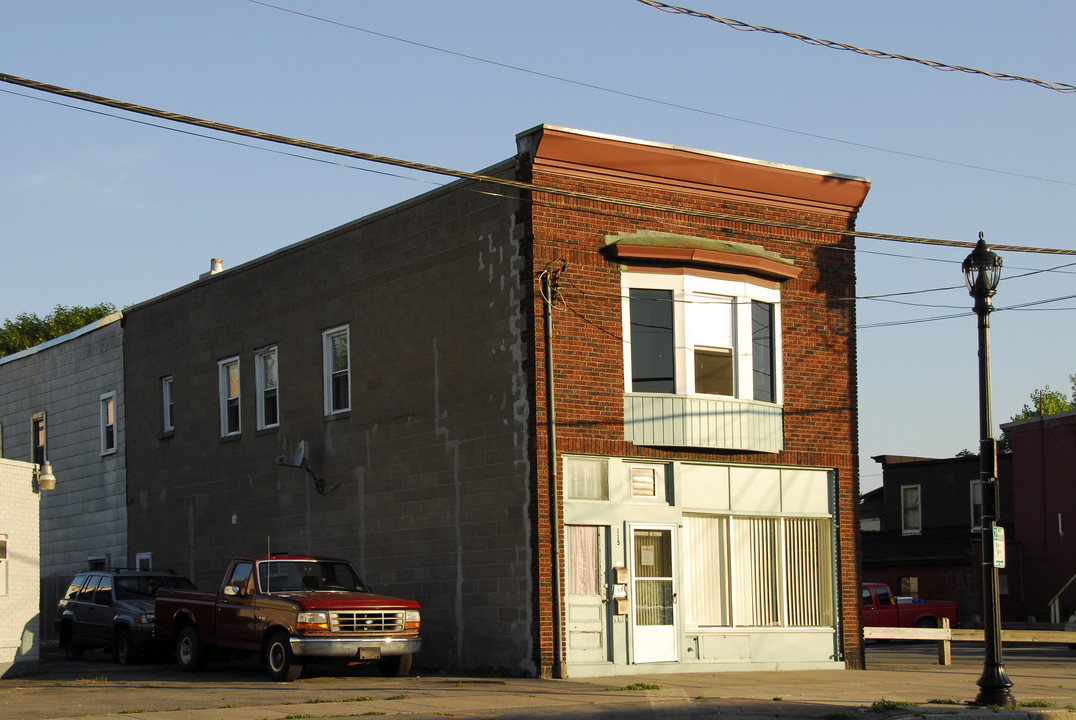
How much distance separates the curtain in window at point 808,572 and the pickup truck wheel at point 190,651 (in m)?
9.61

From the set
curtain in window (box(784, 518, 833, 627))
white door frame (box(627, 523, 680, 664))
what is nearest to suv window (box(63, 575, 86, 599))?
white door frame (box(627, 523, 680, 664))

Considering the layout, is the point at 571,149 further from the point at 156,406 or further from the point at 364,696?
the point at 156,406

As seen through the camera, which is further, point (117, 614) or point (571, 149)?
point (117, 614)

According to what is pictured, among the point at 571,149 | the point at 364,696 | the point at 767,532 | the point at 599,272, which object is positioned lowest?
the point at 364,696

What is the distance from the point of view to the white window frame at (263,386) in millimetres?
25078

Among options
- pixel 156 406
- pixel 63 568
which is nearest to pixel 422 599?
pixel 156 406

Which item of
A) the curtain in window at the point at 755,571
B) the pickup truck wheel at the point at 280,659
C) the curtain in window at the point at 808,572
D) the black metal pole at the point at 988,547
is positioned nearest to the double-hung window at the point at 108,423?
the pickup truck wheel at the point at 280,659

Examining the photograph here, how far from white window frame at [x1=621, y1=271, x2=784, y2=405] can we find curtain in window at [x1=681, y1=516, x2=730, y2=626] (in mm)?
2172

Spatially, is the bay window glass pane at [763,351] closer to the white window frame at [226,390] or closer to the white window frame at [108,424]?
the white window frame at [226,390]

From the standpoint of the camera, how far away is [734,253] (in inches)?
814

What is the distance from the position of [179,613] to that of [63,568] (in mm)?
12963

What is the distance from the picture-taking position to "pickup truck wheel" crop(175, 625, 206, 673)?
20109 mm

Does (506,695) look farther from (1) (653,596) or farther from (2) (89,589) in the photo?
(2) (89,589)

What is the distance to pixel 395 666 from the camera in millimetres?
19125
